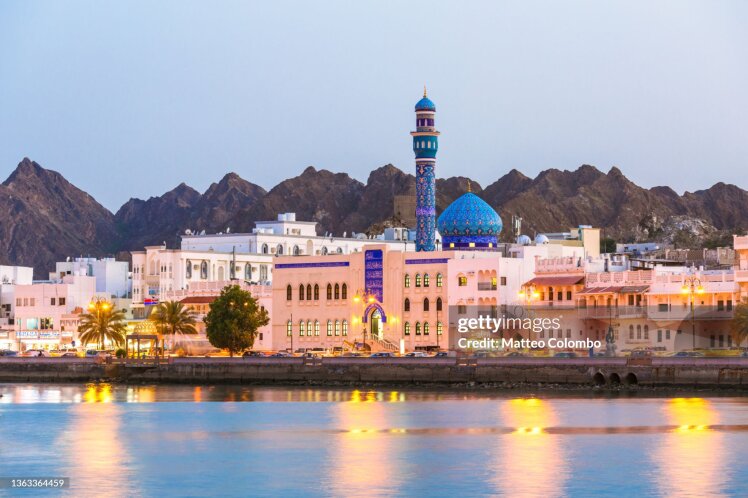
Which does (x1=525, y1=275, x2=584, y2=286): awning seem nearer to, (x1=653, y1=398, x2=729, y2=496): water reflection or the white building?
(x1=653, y1=398, x2=729, y2=496): water reflection

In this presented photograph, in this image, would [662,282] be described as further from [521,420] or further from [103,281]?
[103,281]

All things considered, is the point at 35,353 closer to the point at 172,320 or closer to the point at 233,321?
the point at 172,320

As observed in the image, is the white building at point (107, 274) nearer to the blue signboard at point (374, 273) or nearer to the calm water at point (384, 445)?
the blue signboard at point (374, 273)

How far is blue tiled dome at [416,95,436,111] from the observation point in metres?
131

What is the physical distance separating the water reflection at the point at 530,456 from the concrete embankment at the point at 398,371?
10.5 meters

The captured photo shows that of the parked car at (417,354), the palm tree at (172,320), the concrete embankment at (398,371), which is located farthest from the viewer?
the palm tree at (172,320)

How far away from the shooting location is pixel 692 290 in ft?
326

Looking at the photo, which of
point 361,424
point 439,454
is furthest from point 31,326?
point 439,454

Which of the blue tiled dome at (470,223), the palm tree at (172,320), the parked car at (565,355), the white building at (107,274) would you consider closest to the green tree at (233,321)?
the palm tree at (172,320)

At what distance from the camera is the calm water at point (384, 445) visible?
183 ft

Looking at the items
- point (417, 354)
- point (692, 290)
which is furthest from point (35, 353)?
point (692, 290)

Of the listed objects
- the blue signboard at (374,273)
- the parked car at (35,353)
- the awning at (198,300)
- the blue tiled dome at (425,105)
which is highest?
the blue tiled dome at (425,105)

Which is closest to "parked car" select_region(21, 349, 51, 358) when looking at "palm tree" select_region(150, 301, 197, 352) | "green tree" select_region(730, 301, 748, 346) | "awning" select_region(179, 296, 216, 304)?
"palm tree" select_region(150, 301, 197, 352)

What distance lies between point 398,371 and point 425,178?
102ft
